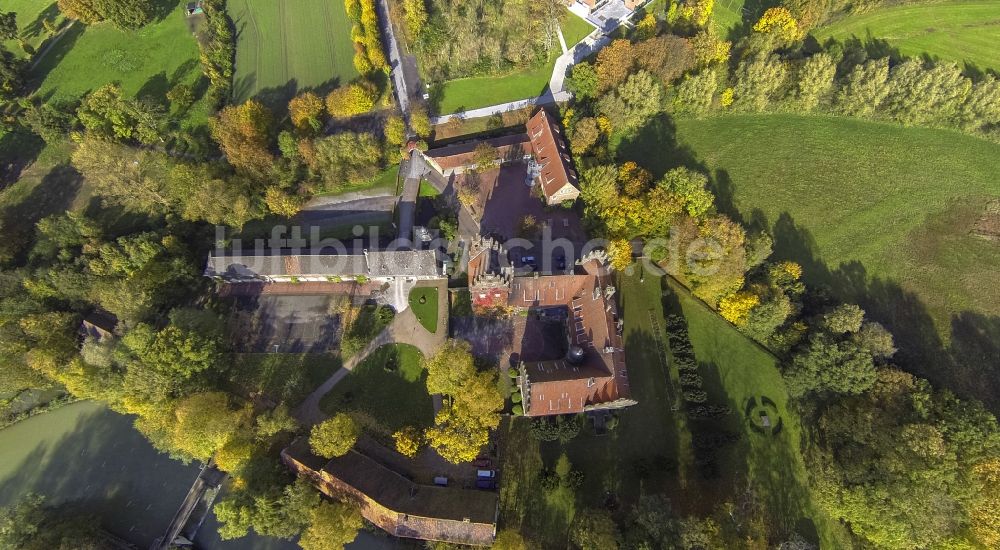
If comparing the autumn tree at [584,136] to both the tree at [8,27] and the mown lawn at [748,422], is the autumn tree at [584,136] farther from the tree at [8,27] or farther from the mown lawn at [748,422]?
the tree at [8,27]

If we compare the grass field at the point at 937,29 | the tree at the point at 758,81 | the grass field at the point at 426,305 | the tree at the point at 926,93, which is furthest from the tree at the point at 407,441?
the grass field at the point at 937,29

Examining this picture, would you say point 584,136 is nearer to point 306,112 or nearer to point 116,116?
point 306,112

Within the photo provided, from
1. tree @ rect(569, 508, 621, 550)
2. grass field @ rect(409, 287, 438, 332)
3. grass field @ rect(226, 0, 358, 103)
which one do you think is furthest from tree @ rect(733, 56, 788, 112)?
grass field @ rect(226, 0, 358, 103)

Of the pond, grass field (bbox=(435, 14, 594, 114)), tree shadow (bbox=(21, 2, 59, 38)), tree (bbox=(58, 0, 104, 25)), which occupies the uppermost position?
tree (bbox=(58, 0, 104, 25))

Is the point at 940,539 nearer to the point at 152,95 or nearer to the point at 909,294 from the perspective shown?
the point at 909,294

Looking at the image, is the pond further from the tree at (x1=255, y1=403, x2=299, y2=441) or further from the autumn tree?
the autumn tree

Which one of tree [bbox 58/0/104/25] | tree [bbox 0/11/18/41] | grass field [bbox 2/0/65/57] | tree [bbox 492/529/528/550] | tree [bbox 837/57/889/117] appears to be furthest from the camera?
grass field [bbox 2/0/65/57]
